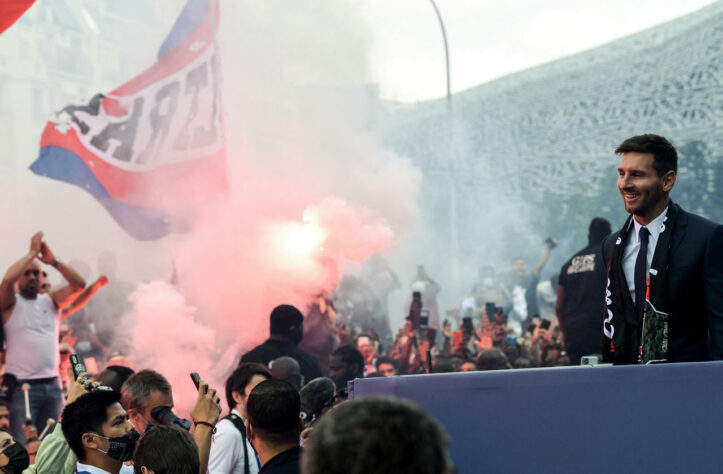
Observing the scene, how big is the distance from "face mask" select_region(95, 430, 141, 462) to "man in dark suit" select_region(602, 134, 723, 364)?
82.0 inches

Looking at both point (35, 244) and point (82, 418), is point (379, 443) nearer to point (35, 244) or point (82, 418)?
point (82, 418)

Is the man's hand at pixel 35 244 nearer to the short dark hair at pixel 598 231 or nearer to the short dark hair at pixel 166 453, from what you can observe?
the short dark hair at pixel 166 453

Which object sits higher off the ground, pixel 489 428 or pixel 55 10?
pixel 55 10

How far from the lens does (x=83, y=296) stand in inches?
316

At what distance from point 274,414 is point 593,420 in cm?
134

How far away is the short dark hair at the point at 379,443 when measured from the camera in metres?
1.24

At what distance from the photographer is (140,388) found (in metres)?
4.81

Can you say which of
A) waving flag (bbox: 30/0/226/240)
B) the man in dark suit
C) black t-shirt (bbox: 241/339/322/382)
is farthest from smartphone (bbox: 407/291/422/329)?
the man in dark suit

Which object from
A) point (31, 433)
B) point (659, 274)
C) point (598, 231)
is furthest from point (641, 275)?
point (31, 433)

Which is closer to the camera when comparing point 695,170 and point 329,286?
point 329,286

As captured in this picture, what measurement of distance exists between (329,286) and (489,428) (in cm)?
848

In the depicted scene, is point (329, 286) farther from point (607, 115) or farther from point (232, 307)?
point (607, 115)

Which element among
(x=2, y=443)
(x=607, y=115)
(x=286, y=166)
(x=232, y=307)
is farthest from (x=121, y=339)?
(x=607, y=115)

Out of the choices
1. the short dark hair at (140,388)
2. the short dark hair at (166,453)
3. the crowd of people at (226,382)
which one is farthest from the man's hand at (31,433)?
the short dark hair at (166,453)
